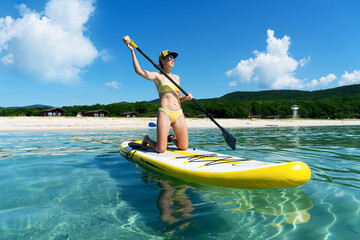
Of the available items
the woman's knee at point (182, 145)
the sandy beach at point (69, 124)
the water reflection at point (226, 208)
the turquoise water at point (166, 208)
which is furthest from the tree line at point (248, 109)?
the water reflection at point (226, 208)

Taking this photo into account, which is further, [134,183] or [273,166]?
[134,183]

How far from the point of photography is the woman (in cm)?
501

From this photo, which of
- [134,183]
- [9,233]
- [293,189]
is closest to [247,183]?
[293,189]

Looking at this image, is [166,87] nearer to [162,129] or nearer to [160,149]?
[162,129]

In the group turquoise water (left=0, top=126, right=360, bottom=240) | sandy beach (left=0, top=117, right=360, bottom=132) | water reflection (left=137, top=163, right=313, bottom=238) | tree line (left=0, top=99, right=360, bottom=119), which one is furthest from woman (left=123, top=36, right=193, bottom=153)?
tree line (left=0, top=99, right=360, bottom=119)

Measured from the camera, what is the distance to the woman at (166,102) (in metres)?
5.01

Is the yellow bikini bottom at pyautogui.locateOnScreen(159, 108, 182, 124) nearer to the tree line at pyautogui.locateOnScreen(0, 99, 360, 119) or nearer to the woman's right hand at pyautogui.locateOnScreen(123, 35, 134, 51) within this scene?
the woman's right hand at pyautogui.locateOnScreen(123, 35, 134, 51)

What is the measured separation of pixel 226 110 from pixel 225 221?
295ft

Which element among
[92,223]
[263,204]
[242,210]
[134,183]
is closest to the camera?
[92,223]

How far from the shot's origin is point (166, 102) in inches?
204

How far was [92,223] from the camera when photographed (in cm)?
243

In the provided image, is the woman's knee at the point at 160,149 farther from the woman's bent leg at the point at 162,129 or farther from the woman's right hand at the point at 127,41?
the woman's right hand at the point at 127,41

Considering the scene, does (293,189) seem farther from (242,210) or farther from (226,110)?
(226,110)

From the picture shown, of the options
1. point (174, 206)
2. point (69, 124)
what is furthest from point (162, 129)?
point (69, 124)
